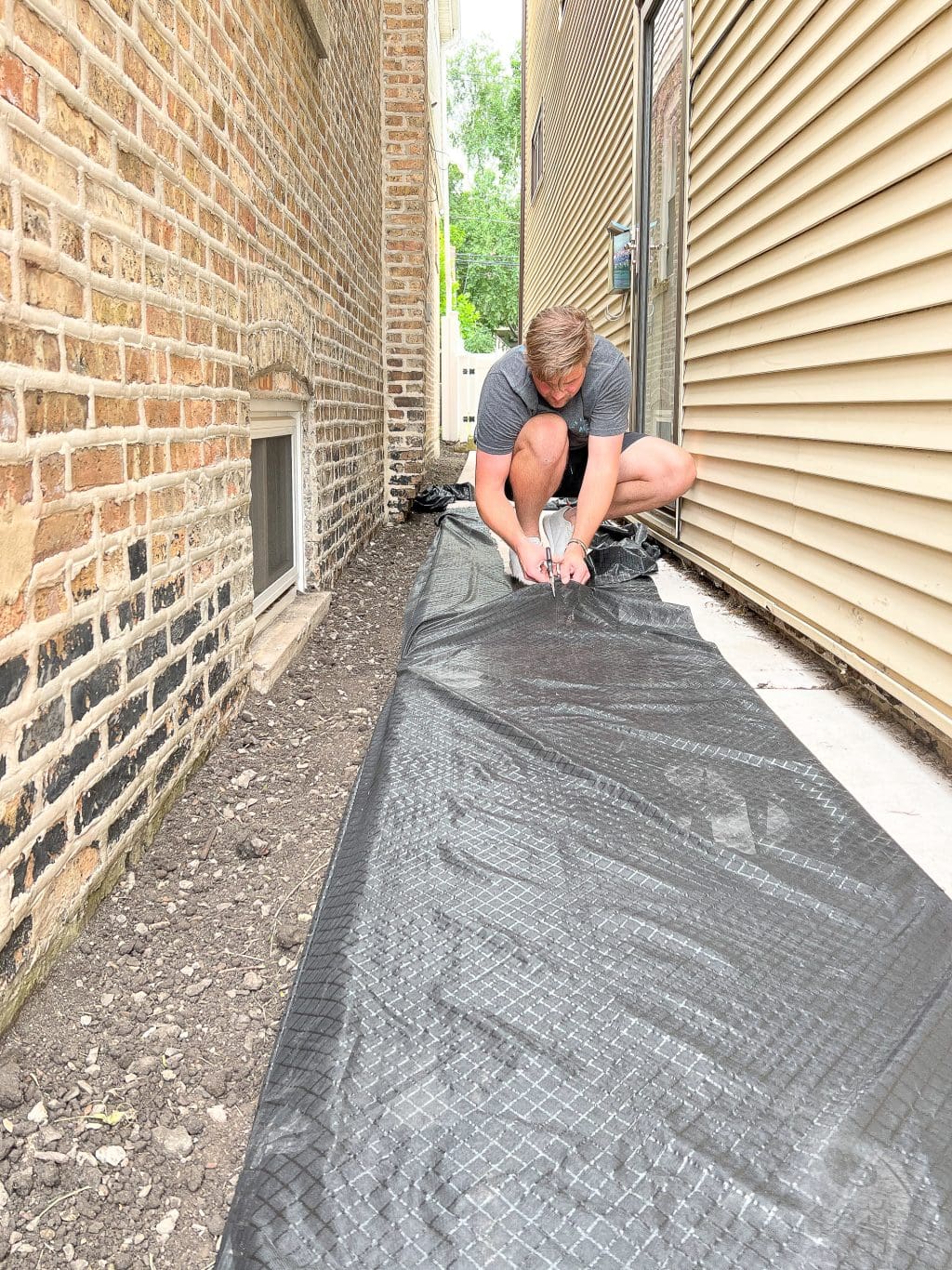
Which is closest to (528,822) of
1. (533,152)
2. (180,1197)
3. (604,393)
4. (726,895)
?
(726,895)

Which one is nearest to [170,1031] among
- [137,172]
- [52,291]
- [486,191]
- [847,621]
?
[52,291]

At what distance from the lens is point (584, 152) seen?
716 centimetres

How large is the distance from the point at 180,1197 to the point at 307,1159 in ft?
1.05

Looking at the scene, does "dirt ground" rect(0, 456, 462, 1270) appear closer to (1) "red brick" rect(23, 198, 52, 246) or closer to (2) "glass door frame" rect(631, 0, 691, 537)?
(1) "red brick" rect(23, 198, 52, 246)

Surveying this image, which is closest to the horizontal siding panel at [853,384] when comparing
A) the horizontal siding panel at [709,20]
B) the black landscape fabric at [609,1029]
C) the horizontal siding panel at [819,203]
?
the horizontal siding panel at [819,203]

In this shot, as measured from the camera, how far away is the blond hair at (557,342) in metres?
2.89

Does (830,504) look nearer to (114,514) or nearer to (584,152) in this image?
(114,514)

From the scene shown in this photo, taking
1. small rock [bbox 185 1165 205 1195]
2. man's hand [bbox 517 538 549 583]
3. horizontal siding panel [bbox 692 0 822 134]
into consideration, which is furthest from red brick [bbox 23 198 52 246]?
man's hand [bbox 517 538 549 583]

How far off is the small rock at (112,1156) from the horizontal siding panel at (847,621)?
1.59m

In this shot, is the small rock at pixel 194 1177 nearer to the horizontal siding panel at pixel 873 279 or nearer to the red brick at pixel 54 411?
the red brick at pixel 54 411

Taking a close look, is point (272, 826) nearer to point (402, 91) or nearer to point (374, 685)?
point (374, 685)

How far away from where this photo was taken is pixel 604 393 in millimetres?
3207

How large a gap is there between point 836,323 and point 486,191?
34.7m

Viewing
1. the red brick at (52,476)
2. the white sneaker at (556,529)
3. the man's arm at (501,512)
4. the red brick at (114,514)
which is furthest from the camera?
the white sneaker at (556,529)
